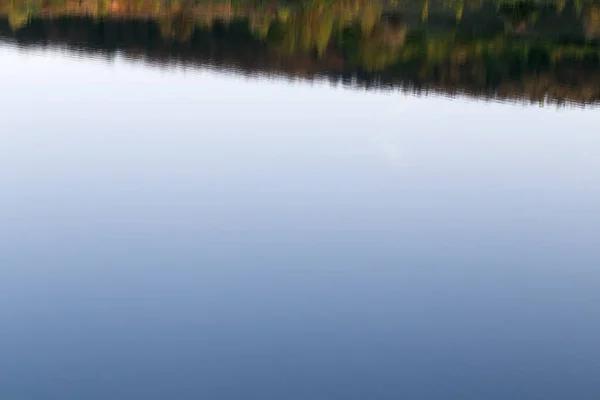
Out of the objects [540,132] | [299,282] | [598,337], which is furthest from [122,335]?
[540,132]

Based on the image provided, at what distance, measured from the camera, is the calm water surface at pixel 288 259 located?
58.4 ft

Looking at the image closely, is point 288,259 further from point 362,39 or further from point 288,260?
point 362,39

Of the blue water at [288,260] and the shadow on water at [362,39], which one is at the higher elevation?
the shadow on water at [362,39]

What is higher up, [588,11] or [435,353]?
[588,11]

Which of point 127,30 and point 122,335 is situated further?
point 127,30

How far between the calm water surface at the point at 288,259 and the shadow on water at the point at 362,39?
49.3ft

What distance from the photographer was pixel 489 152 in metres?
33.6

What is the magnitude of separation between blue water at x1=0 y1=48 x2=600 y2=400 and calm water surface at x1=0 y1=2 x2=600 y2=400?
6 centimetres

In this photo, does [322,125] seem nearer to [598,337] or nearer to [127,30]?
[598,337]

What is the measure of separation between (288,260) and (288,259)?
0.17 ft

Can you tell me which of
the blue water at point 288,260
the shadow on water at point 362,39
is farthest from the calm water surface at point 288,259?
the shadow on water at point 362,39

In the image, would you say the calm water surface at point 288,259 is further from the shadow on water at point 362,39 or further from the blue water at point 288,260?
the shadow on water at point 362,39

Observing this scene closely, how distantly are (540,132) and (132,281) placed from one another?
22.7 meters

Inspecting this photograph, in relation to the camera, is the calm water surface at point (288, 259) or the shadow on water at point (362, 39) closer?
Answer: the calm water surface at point (288, 259)
